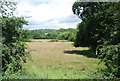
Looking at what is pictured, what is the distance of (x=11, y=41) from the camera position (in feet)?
20.3

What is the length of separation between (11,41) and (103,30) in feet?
12.3

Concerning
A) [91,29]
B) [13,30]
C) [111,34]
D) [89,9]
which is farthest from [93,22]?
[13,30]

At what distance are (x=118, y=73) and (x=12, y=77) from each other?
3624 millimetres

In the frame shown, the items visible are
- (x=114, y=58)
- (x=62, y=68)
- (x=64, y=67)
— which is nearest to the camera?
(x=114, y=58)

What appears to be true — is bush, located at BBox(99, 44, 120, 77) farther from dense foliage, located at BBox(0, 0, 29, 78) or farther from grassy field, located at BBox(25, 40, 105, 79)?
dense foliage, located at BBox(0, 0, 29, 78)

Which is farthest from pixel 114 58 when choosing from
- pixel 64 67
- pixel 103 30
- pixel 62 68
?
pixel 64 67

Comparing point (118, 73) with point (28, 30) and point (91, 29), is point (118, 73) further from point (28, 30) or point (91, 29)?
point (91, 29)

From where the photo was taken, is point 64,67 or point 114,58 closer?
point 114,58

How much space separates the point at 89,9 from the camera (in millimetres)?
15234

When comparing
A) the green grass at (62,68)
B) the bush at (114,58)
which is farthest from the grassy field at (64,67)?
the bush at (114,58)

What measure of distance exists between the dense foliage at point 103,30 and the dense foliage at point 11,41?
3.05 m

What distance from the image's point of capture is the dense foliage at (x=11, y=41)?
228 inches

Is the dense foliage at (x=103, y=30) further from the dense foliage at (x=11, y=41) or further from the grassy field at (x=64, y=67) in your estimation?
the dense foliage at (x=11, y=41)

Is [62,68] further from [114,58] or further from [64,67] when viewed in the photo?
[114,58]
